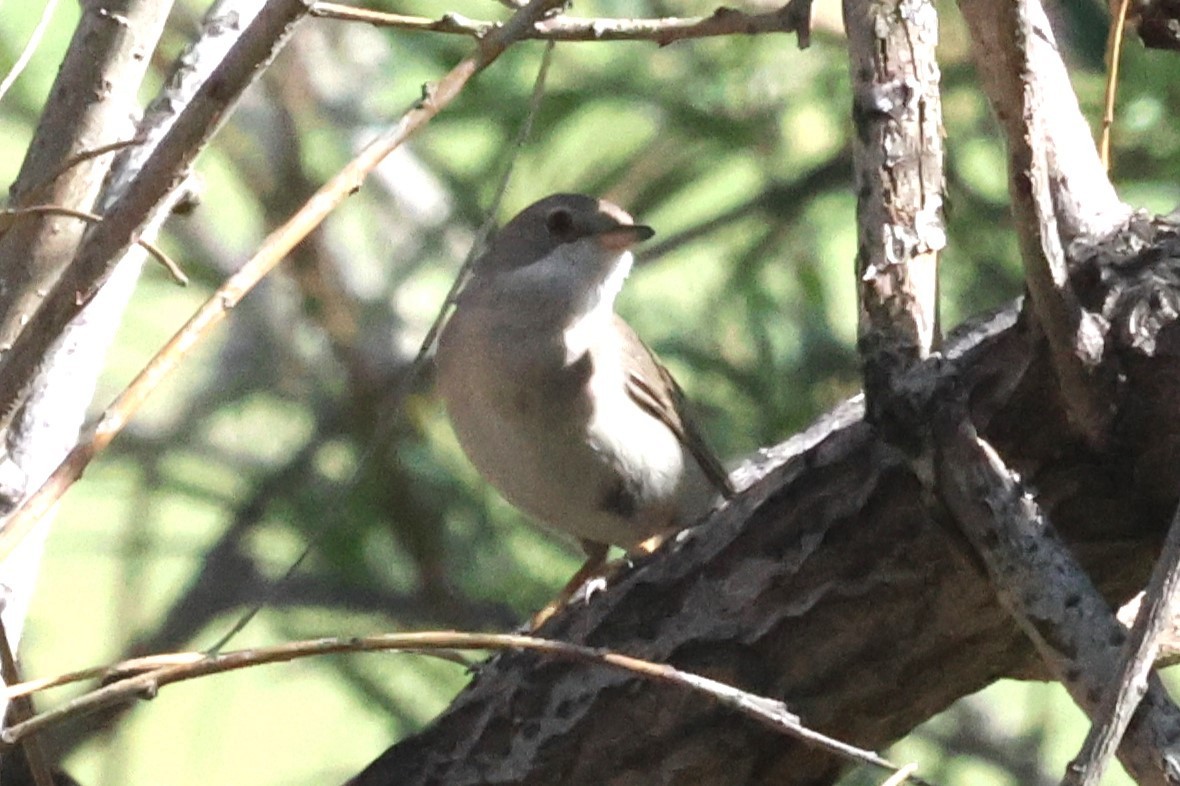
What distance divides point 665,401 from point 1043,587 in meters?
2.42

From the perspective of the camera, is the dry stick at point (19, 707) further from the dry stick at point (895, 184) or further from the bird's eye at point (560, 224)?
the bird's eye at point (560, 224)

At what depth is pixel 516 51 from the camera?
541 cm

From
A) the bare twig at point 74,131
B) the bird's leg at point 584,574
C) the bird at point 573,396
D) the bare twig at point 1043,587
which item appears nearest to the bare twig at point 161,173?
the bare twig at point 74,131

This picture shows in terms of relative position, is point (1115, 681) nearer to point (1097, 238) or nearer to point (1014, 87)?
point (1014, 87)

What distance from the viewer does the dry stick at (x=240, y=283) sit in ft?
6.08

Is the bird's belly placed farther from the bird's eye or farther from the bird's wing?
the bird's eye

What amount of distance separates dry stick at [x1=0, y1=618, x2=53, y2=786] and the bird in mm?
1913

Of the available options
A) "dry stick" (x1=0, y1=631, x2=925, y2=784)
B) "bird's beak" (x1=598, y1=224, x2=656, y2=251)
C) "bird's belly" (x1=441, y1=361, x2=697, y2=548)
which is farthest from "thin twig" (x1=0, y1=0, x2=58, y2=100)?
"bird's beak" (x1=598, y1=224, x2=656, y2=251)

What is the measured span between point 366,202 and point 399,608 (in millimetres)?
1765

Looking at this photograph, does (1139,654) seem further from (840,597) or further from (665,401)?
(665,401)

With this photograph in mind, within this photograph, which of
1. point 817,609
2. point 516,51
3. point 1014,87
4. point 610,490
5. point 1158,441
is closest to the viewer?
point 1014,87

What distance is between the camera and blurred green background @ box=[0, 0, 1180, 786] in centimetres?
539

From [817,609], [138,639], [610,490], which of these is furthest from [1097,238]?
[138,639]

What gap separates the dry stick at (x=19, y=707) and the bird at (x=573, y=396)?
1.91 m
